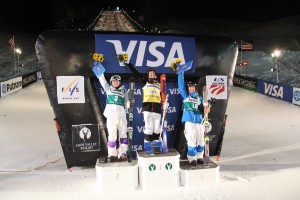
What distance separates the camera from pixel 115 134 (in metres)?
7.24

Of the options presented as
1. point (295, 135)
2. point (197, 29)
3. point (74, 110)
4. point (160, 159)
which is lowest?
point (295, 135)

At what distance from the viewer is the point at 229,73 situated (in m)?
8.39

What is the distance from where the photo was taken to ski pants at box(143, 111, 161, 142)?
7.30m

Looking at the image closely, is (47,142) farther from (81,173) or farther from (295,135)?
(295,135)

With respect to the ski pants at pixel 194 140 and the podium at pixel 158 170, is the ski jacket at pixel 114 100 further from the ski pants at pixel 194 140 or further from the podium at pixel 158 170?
the ski pants at pixel 194 140

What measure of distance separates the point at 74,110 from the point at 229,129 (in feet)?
23.5

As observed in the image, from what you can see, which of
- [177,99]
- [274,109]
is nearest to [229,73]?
[177,99]

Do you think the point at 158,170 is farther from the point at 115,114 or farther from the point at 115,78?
the point at 115,78

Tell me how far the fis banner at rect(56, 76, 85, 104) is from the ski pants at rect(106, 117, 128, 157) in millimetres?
990

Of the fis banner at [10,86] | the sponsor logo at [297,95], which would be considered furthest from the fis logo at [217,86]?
the fis banner at [10,86]

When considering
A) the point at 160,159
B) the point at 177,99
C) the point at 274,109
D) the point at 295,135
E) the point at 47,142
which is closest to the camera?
the point at 160,159

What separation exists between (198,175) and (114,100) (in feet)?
7.67

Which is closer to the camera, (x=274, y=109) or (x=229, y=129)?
(x=229, y=129)

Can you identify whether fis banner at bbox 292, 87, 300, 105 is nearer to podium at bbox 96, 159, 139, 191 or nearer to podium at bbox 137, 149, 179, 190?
podium at bbox 137, 149, 179, 190
